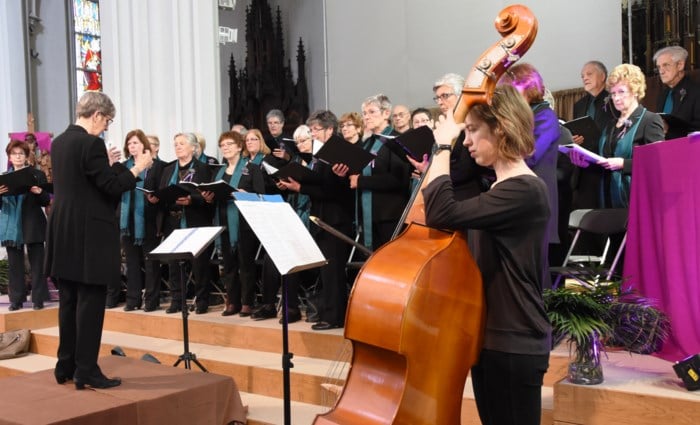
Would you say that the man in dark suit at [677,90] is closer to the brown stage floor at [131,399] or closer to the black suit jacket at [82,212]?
the brown stage floor at [131,399]

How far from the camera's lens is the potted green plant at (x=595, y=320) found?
2.95 meters

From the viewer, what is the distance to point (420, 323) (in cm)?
199

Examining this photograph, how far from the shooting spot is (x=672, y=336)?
11.4 feet

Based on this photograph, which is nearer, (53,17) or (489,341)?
(489,341)

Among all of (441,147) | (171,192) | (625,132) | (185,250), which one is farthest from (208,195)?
(441,147)

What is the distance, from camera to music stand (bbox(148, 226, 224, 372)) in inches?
182

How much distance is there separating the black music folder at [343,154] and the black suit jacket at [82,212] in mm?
1318

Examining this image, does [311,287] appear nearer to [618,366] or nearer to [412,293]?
[618,366]

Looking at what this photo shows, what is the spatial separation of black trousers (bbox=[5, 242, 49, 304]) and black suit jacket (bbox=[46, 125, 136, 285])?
11.4 feet

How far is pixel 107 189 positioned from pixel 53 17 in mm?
11232

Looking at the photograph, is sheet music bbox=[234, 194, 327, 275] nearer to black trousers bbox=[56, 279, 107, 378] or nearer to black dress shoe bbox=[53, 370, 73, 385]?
black trousers bbox=[56, 279, 107, 378]

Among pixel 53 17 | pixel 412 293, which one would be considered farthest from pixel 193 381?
pixel 53 17

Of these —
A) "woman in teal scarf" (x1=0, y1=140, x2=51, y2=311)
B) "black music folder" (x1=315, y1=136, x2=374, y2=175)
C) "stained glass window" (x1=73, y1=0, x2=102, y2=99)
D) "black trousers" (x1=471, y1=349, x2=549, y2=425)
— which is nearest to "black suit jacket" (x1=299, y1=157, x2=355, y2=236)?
"black music folder" (x1=315, y1=136, x2=374, y2=175)

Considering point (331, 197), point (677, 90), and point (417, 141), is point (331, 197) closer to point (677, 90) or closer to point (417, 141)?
point (417, 141)
